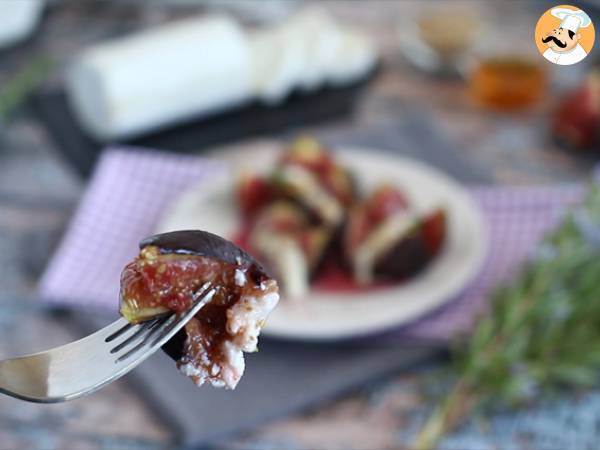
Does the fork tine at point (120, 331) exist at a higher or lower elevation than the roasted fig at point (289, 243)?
lower

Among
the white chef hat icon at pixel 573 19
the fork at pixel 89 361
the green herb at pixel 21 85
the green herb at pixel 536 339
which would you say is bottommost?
the fork at pixel 89 361

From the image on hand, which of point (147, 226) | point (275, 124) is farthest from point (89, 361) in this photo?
point (275, 124)

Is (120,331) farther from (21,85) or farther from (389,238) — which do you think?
(21,85)

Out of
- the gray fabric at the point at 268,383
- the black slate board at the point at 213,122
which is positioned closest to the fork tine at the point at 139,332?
the gray fabric at the point at 268,383

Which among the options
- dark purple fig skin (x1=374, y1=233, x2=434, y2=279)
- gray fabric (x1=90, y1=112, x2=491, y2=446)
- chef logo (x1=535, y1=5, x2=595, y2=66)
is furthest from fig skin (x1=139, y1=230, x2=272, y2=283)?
dark purple fig skin (x1=374, y1=233, x2=434, y2=279)

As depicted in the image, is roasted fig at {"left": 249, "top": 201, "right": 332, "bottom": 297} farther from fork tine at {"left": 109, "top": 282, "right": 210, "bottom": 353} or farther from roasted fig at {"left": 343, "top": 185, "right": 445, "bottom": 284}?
fork tine at {"left": 109, "top": 282, "right": 210, "bottom": 353}

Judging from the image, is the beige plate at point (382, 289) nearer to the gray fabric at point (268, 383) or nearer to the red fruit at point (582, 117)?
the gray fabric at point (268, 383)

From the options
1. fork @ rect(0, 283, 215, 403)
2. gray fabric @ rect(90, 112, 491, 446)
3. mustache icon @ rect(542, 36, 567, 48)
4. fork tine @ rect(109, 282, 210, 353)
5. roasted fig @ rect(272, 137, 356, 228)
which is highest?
roasted fig @ rect(272, 137, 356, 228)
